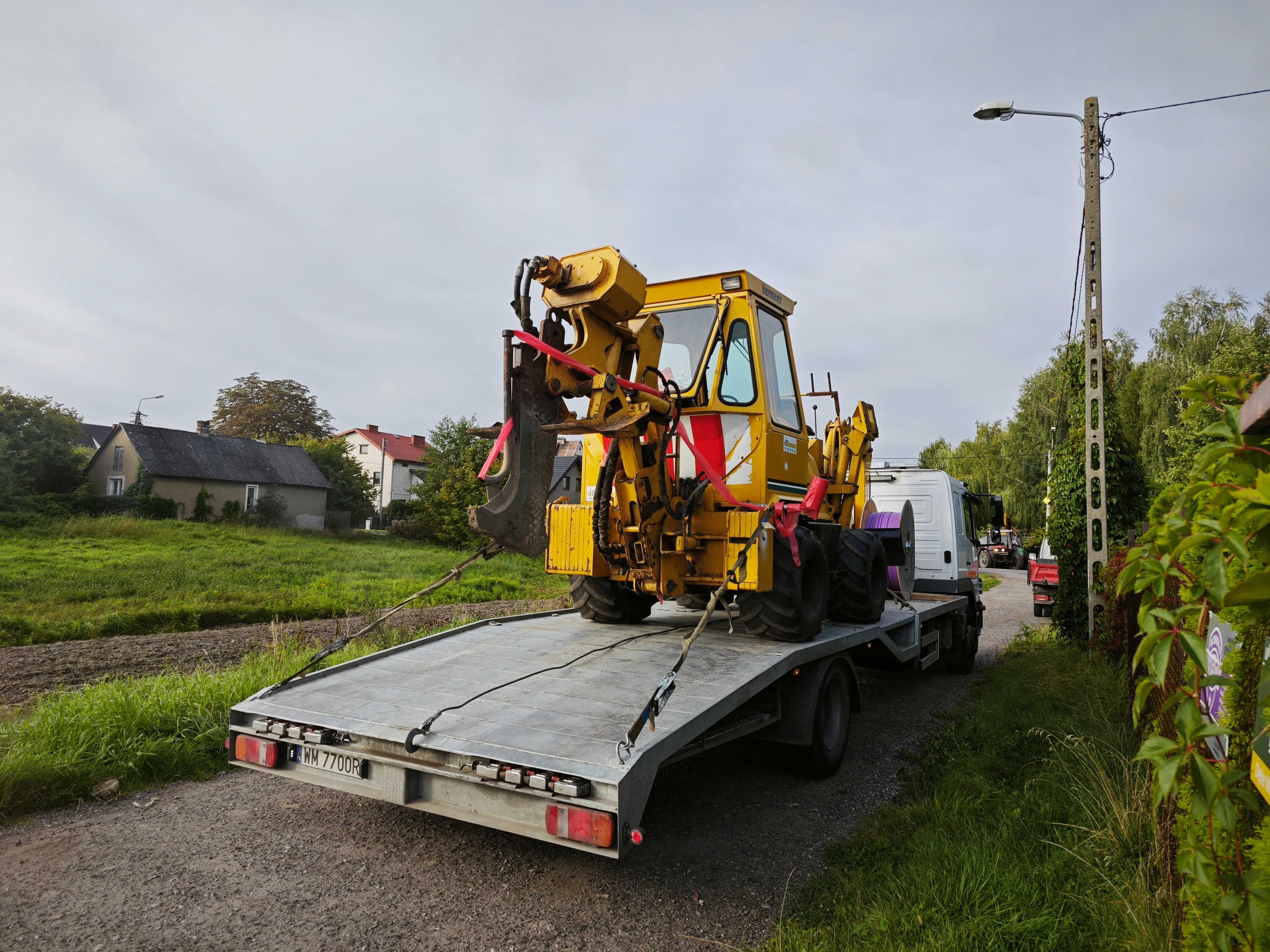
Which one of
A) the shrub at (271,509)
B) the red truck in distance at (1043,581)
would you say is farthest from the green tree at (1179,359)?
the shrub at (271,509)

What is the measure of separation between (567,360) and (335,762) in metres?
2.54

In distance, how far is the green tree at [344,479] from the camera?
4459 centimetres

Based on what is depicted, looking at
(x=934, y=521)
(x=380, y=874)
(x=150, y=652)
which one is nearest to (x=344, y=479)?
(x=150, y=652)

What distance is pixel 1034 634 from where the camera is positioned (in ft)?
39.0

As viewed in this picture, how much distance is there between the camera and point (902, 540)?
340 inches

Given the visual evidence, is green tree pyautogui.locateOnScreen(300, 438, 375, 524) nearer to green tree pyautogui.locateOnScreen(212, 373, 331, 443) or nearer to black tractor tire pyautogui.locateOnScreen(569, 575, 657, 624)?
green tree pyautogui.locateOnScreen(212, 373, 331, 443)

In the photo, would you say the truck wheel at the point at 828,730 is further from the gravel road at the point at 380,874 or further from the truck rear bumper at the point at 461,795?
the truck rear bumper at the point at 461,795

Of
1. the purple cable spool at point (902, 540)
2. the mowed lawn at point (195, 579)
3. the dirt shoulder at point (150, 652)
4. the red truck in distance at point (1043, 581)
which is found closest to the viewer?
the dirt shoulder at point (150, 652)

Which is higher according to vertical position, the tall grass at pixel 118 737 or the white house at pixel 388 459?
the white house at pixel 388 459

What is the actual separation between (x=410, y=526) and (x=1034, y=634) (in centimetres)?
2941

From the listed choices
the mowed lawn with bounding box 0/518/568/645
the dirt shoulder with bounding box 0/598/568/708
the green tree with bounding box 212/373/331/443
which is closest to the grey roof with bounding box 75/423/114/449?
the green tree with bounding box 212/373/331/443

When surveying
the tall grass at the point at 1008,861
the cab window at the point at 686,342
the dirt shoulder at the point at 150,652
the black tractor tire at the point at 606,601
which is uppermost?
the cab window at the point at 686,342

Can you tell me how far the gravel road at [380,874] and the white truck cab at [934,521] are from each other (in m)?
5.73

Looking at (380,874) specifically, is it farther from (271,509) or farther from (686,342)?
(271,509)
